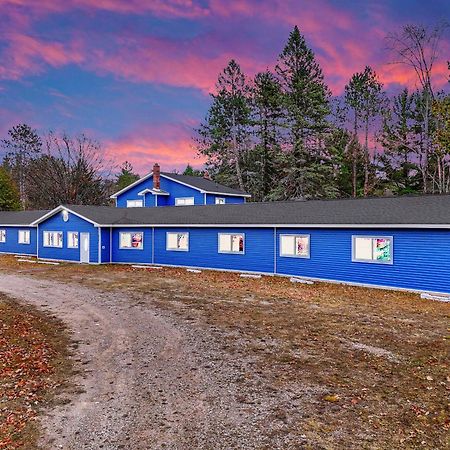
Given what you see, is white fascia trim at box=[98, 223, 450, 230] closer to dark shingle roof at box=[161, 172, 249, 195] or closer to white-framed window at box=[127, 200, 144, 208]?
dark shingle roof at box=[161, 172, 249, 195]

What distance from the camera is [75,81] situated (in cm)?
4325

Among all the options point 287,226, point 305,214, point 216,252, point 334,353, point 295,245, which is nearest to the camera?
point 334,353

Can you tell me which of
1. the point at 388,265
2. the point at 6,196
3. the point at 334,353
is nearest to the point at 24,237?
the point at 6,196

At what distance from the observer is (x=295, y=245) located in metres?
22.4

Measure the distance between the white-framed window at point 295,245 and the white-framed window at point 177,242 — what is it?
772 centimetres

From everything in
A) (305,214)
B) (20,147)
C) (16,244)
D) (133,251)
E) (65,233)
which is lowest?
(133,251)

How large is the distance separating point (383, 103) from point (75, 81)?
38.1 metres

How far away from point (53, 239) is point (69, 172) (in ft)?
95.1

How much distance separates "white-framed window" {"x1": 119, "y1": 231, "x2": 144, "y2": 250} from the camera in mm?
29953

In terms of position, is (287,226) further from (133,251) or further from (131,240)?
(131,240)

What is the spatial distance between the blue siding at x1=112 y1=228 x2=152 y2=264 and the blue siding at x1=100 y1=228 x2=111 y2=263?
1.30 ft

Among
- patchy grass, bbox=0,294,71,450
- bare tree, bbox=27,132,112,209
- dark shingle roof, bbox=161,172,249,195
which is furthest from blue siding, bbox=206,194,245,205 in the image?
bare tree, bbox=27,132,112,209

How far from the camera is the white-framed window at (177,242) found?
89.9 feet

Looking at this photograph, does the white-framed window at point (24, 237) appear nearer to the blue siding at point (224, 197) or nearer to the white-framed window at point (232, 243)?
the blue siding at point (224, 197)
